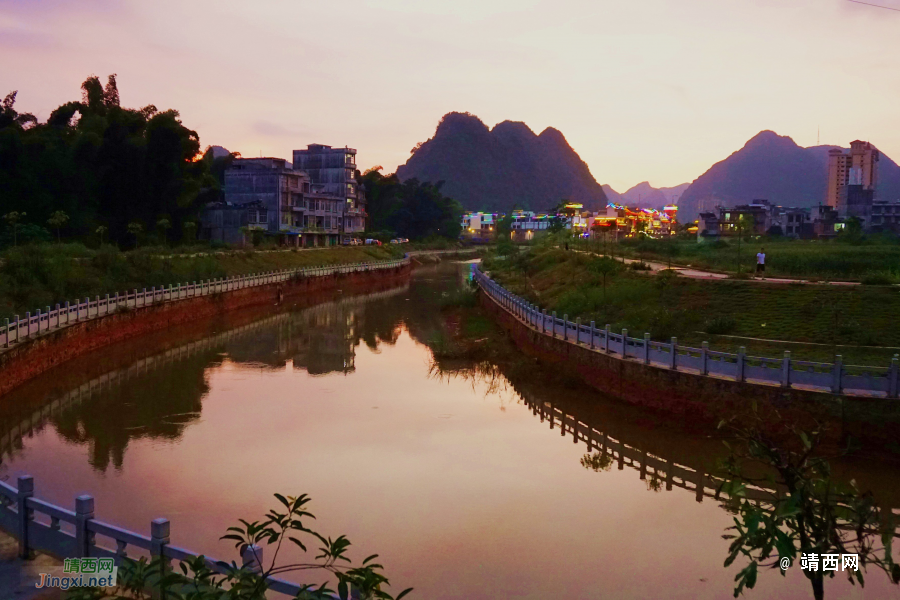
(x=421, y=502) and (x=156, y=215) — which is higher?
(x=156, y=215)

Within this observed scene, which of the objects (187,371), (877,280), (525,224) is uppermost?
(525,224)

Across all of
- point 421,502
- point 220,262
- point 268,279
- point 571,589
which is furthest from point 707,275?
point 220,262

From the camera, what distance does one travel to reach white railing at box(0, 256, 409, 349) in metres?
23.0

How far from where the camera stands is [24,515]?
28.6 ft

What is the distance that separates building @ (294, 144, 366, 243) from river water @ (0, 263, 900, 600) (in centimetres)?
6564

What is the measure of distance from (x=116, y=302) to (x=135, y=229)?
76.3 ft

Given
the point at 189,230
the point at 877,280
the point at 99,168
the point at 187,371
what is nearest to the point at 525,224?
the point at 189,230

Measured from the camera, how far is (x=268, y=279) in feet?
167

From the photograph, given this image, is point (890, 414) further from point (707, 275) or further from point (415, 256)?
point (415, 256)

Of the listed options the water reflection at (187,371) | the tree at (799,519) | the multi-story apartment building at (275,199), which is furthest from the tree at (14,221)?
the tree at (799,519)

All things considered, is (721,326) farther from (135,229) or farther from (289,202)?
(289,202)

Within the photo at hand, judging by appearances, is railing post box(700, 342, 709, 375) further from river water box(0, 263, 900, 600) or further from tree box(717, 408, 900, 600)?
tree box(717, 408, 900, 600)

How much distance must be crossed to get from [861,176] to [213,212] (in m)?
158

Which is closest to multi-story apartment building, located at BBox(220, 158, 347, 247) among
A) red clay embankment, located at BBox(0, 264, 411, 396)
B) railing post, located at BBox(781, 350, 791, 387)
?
red clay embankment, located at BBox(0, 264, 411, 396)
